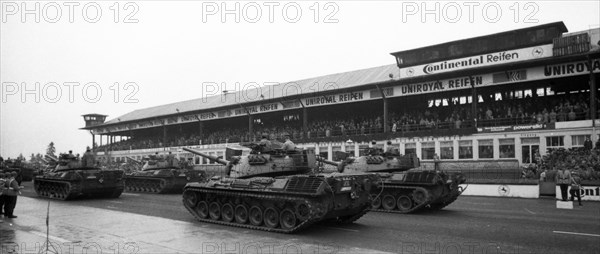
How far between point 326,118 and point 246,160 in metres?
29.3

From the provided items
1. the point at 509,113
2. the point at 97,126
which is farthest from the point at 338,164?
the point at 97,126

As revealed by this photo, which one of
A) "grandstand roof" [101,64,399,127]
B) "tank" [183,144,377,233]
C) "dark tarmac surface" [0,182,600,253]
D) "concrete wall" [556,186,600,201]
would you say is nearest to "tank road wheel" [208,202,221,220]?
"tank" [183,144,377,233]

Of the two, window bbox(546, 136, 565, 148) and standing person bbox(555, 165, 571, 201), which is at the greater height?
window bbox(546, 136, 565, 148)

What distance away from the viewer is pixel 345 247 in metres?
10.2

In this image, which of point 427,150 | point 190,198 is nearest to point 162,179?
point 190,198

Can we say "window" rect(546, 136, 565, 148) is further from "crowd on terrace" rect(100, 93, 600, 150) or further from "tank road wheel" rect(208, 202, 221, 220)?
"tank road wheel" rect(208, 202, 221, 220)

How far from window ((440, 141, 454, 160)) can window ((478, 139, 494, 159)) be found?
1.80 meters

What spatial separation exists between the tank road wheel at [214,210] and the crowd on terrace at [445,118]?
1805 cm

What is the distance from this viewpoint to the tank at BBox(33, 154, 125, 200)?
21500 mm

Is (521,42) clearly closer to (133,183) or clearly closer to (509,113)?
(509,113)

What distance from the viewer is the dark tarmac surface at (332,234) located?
10.2 meters

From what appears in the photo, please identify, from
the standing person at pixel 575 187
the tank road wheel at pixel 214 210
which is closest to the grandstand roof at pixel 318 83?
the standing person at pixel 575 187

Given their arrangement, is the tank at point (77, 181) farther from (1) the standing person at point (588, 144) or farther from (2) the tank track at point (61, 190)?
(1) the standing person at point (588, 144)

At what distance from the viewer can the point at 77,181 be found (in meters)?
21.5
